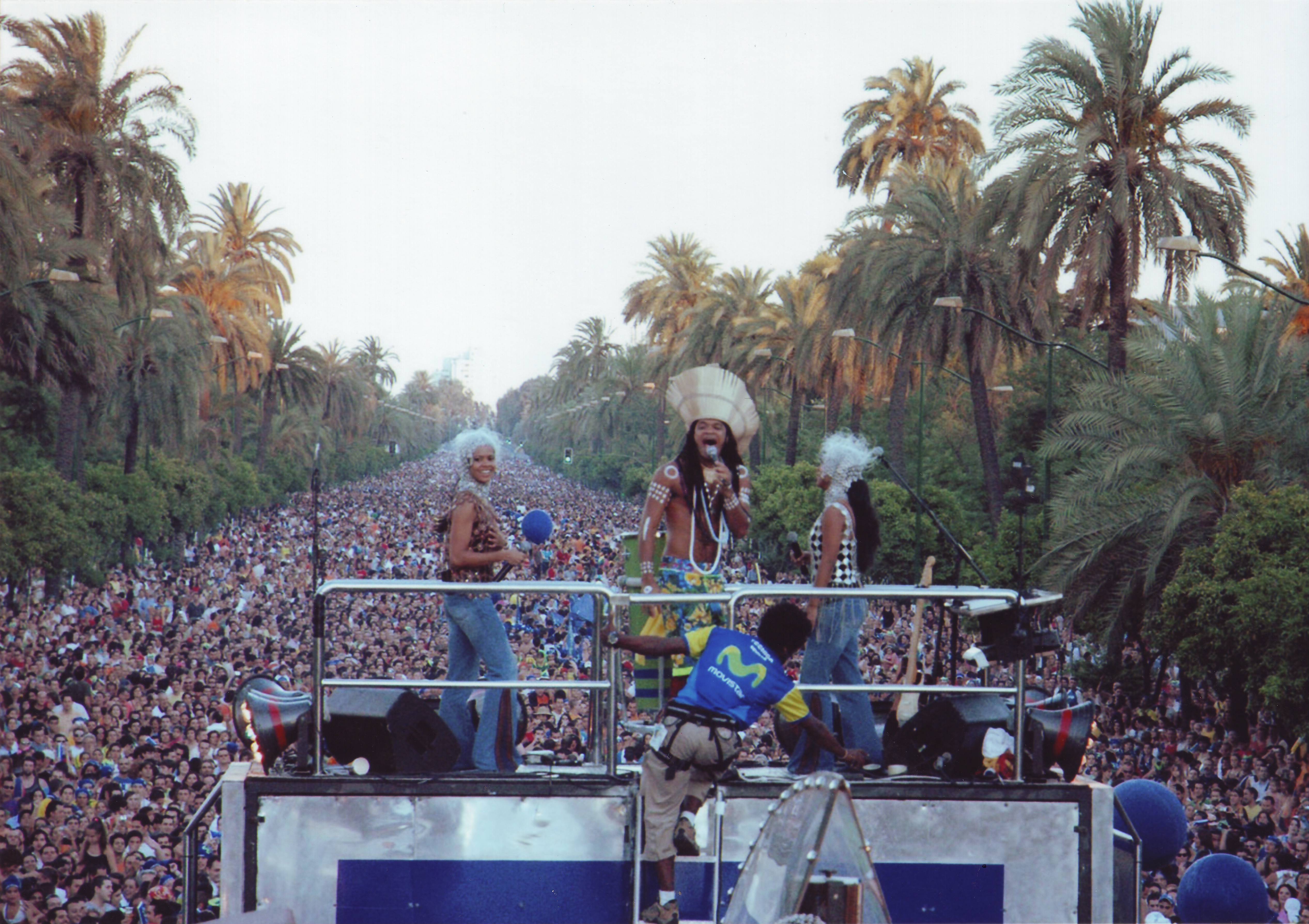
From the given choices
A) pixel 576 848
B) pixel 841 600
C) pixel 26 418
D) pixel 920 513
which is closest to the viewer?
pixel 576 848

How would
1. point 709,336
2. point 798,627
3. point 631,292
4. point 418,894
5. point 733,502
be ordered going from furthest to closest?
point 631,292, point 709,336, point 733,502, point 798,627, point 418,894

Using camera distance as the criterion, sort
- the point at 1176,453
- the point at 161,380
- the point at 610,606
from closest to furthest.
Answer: the point at 610,606 → the point at 1176,453 → the point at 161,380

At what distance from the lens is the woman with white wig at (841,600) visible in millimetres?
5516

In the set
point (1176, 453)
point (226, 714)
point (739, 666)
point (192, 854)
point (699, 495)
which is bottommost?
point (226, 714)

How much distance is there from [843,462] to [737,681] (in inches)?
58.8

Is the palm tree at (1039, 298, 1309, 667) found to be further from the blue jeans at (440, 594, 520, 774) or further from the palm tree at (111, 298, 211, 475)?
the palm tree at (111, 298, 211, 475)

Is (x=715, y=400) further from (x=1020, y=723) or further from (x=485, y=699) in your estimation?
(x=1020, y=723)

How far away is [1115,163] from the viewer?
21828 mm

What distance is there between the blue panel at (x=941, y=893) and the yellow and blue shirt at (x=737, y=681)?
67cm

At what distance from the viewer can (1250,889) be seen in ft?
20.8

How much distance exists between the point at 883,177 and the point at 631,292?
76.1 ft

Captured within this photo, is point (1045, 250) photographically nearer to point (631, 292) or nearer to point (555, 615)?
point (555, 615)

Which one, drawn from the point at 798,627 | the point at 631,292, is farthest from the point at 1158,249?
the point at 631,292

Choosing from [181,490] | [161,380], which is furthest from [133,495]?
[181,490]
